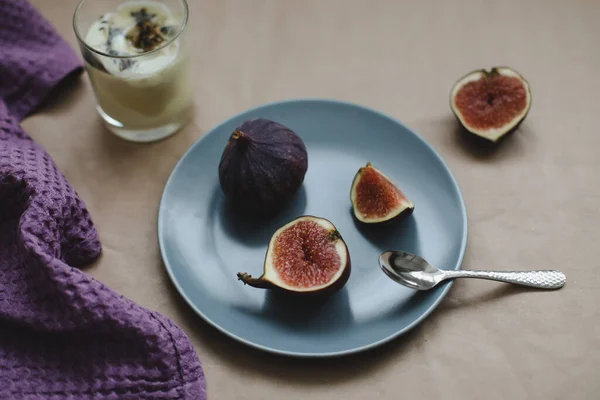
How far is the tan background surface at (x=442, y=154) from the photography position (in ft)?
4.09

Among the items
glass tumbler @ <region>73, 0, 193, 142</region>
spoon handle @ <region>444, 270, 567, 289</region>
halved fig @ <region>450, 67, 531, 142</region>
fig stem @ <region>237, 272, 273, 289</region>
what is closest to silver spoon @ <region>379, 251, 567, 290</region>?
spoon handle @ <region>444, 270, 567, 289</region>

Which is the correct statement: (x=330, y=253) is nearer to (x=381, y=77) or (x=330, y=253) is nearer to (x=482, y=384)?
(x=482, y=384)

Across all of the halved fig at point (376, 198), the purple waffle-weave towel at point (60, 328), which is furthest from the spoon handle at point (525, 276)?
the purple waffle-weave towel at point (60, 328)

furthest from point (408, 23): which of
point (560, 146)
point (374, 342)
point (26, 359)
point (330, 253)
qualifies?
point (26, 359)

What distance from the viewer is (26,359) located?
1219 millimetres

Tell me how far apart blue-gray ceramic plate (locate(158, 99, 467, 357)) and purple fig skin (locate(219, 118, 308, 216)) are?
69 millimetres

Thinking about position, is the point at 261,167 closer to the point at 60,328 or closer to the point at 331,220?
the point at 331,220

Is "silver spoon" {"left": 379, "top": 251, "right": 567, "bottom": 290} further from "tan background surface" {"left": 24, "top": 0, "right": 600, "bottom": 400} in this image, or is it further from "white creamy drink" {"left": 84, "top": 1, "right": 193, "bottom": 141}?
"white creamy drink" {"left": 84, "top": 1, "right": 193, "bottom": 141}

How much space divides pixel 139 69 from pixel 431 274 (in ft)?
2.38

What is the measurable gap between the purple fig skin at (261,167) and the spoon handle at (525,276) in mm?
355

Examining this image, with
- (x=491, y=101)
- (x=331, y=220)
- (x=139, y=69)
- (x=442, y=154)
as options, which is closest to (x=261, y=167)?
(x=331, y=220)

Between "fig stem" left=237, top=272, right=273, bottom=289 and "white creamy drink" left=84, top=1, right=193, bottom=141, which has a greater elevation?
"white creamy drink" left=84, top=1, right=193, bottom=141

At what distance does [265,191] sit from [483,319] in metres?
0.48

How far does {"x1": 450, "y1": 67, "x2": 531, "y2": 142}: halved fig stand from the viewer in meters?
1.55
